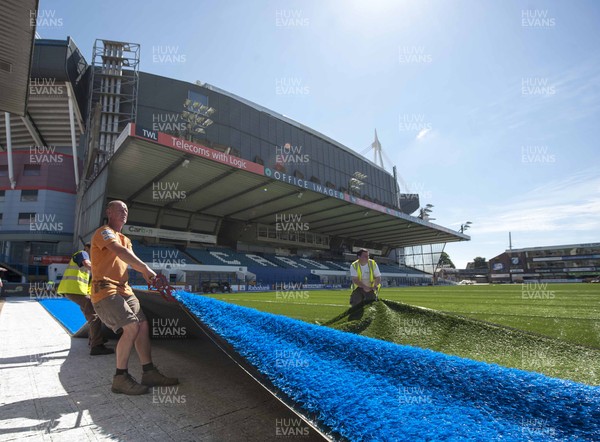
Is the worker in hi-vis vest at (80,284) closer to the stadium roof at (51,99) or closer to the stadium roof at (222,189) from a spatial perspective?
the stadium roof at (222,189)

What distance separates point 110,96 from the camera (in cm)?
2641

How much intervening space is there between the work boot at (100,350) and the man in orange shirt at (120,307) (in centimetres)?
160

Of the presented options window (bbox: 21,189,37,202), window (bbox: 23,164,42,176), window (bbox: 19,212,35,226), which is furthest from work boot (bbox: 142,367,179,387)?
window (bbox: 23,164,42,176)

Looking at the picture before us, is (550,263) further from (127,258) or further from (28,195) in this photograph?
(28,195)

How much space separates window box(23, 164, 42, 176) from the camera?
29.1 m

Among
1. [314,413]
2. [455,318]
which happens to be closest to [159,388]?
[314,413]

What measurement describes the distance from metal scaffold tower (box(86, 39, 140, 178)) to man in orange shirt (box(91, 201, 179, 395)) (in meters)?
26.9

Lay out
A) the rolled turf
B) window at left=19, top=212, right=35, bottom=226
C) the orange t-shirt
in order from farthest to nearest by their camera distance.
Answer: window at left=19, top=212, right=35, bottom=226 < the orange t-shirt < the rolled turf

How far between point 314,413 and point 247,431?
2.26 ft

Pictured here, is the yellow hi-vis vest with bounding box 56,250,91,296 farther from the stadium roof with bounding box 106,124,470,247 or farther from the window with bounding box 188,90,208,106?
the window with bounding box 188,90,208,106

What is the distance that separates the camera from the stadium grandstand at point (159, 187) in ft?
68.6

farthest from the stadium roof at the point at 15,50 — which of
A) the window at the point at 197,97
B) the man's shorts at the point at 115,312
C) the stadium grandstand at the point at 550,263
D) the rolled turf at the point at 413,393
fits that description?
the stadium grandstand at the point at 550,263

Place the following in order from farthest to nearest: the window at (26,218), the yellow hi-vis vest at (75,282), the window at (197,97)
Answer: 1. the window at (197,97)
2. the window at (26,218)
3. the yellow hi-vis vest at (75,282)

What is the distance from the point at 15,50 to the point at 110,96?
23096 millimetres
